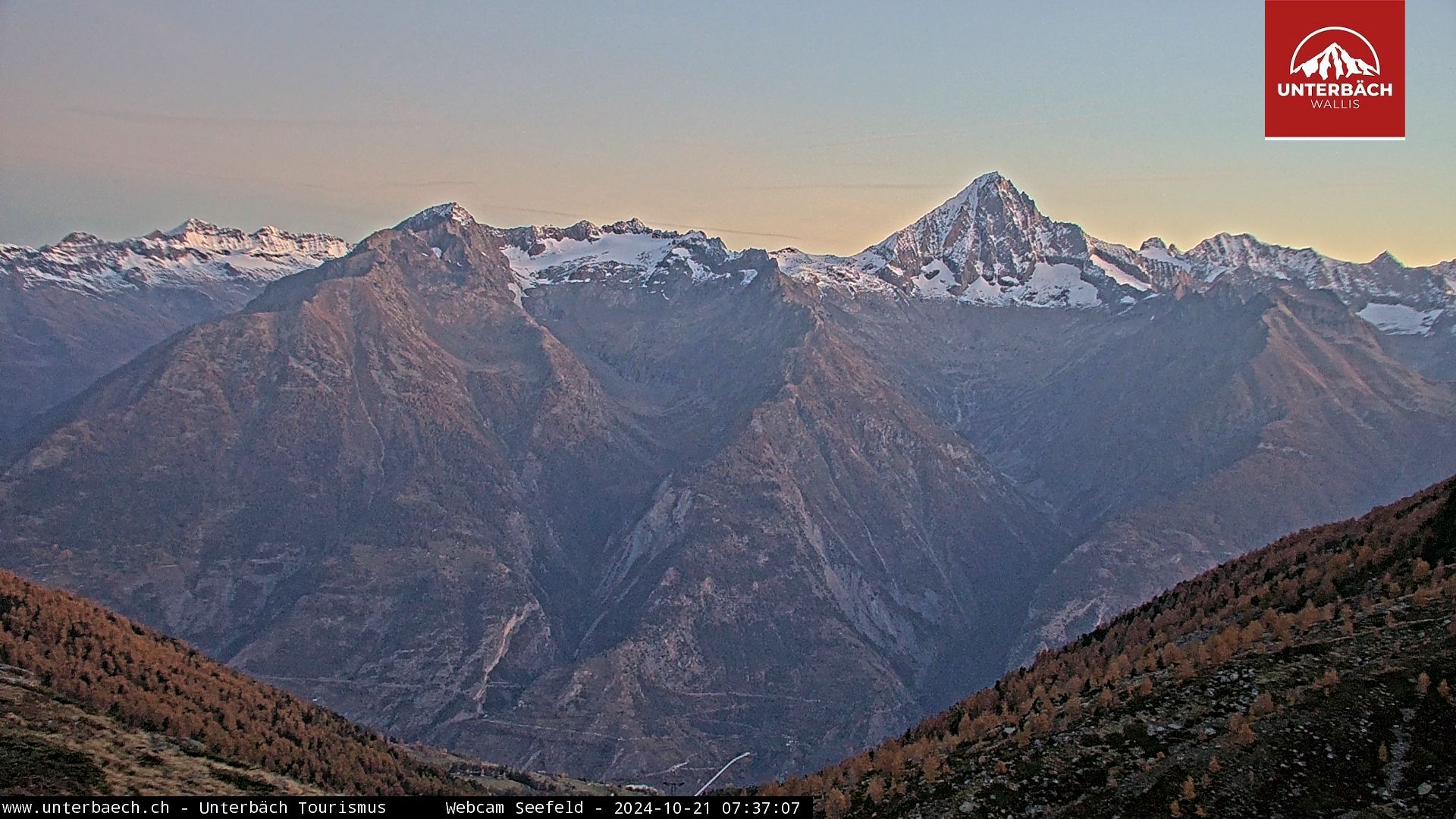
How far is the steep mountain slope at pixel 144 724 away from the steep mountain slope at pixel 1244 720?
37.4 meters

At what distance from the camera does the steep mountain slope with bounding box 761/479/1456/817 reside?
34656mm

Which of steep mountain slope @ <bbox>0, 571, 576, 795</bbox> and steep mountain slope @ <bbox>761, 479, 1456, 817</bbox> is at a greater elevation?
steep mountain slope @ <bbox>761, 479, 1456, 817</bbox>

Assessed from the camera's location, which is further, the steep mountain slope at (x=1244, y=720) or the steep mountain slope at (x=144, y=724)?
the steep mountain slope at (x=144, y=724)

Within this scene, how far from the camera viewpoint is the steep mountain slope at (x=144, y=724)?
62.4 m

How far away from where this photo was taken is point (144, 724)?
255ft

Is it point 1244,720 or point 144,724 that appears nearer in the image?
point 1244,720

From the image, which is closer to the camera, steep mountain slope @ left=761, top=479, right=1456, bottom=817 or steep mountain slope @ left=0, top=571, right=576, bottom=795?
steep mountain slope @ left=761, top=479, right=1456, bottom=817

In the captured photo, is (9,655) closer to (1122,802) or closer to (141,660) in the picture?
(141,660)

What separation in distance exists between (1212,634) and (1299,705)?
12.8m

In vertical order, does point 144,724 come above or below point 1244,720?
below

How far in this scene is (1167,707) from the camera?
4150 cm

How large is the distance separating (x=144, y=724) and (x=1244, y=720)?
229 ft

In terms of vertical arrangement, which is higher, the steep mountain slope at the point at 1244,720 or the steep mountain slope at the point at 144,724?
the steep mountain slope at the point at 1244,720

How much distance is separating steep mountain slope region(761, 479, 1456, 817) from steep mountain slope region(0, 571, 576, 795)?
123ft
